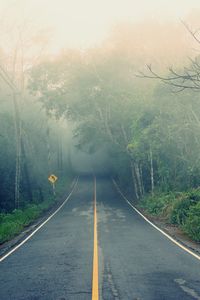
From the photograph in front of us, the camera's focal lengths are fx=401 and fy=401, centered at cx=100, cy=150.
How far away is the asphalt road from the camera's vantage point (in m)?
8.04

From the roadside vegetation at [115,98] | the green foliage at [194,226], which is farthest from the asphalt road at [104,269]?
the roadside vegetation at [115,98]


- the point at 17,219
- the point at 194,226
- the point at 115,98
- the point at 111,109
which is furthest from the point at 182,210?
the point at 111,109

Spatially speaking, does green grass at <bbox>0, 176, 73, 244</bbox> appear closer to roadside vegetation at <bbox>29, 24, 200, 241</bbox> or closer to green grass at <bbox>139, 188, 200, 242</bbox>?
green grass at <bbox>139, 188, 200, 242</bbox>

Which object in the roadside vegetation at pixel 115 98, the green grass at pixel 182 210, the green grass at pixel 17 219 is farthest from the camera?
the roadside vegetation at pixel 115 98

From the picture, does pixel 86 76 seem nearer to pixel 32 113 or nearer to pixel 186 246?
pixel 32 113

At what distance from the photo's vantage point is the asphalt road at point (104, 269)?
26.4ft

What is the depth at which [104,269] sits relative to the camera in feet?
33.4

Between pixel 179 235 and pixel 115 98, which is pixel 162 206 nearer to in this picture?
pixel 179 235

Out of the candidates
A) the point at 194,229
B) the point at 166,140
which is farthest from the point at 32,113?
the point at 194,229

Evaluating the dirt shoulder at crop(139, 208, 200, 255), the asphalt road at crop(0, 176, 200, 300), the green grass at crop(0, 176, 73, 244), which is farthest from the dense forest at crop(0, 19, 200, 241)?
the asphalt road at crop(0, 176, 200, 300)

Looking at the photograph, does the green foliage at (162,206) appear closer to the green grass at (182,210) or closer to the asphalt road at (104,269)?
the green grass at (182,210)

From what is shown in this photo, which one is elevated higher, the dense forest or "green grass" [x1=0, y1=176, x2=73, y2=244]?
the dense forest

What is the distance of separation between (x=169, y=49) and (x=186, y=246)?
93.2 feet

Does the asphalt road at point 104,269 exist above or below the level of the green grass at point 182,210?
below
